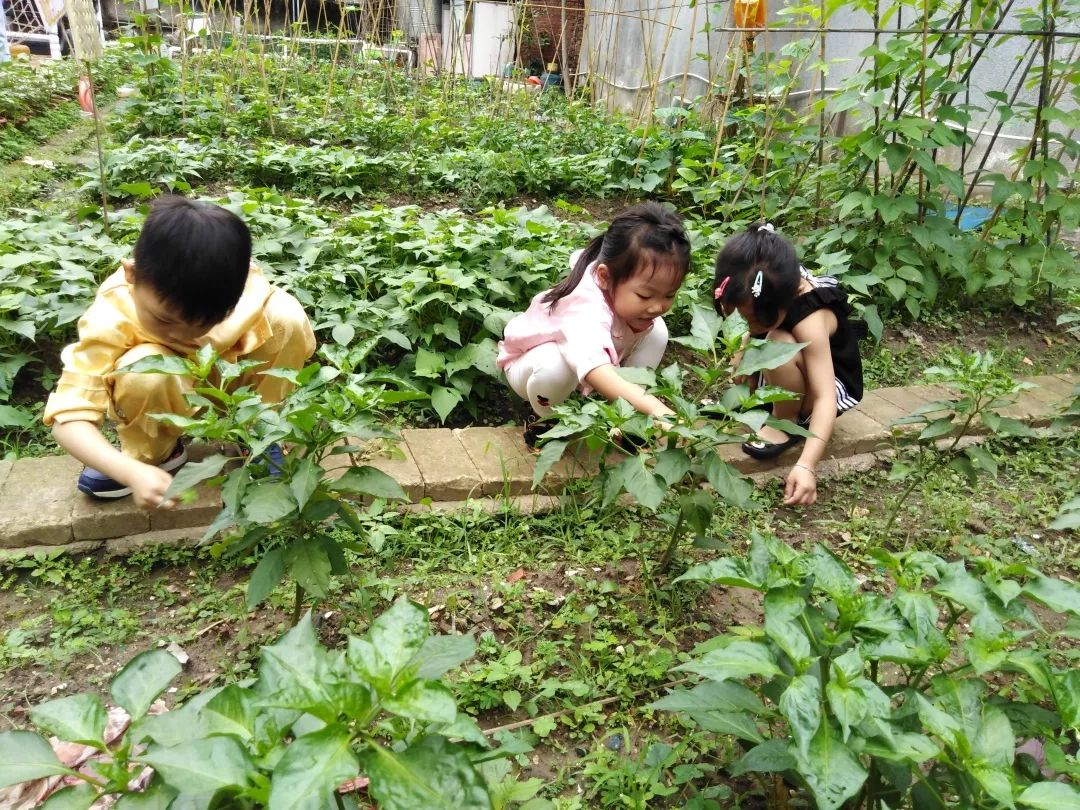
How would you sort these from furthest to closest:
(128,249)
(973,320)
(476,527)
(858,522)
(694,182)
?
1. (694,182)
2. (973,320)
3. (128,249)
4. (858,522)
5. (476,527)

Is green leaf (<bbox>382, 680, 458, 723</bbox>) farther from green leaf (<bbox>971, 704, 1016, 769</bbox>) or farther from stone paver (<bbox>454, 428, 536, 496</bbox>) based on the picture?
stone paver (<bbox>454, 428, 536, 496</bbox>)

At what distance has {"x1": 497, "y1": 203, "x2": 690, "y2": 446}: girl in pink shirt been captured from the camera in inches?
95.5

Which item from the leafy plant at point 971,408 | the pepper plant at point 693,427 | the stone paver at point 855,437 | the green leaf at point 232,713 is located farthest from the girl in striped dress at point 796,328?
the green leaf at point 232,713

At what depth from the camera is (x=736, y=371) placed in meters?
1.83

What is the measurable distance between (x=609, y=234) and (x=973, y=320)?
2.47 m

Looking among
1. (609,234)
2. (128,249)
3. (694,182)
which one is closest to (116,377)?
(128,249)

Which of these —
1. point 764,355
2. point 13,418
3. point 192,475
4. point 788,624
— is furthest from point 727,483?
point 13,418

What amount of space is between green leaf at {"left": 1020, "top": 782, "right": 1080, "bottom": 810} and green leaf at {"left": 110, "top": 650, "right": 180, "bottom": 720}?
3.69ft

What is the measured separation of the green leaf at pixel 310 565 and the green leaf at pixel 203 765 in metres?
0.77

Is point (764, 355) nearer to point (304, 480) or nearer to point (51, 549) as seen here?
point (304, 480)

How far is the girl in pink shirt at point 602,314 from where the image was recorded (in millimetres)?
2426

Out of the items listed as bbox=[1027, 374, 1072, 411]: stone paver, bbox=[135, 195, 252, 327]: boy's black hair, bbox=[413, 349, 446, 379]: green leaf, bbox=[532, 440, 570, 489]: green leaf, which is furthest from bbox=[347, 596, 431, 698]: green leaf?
bbox=[1027, 374, 1072, 411]: stone paver

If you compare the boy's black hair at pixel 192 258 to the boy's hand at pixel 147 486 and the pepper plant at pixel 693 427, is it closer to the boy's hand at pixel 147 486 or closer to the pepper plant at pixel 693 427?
the boy's hand at pixel 147 486

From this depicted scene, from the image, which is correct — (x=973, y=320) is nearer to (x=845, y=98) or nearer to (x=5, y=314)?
(x=845, y=98)
